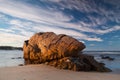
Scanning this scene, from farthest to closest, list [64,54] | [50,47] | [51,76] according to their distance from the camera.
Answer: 1. [50,47]
2. [64,54]
3. [51,76]

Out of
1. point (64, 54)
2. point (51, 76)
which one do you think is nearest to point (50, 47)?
point (64, 54)

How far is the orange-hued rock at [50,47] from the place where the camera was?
19.0m

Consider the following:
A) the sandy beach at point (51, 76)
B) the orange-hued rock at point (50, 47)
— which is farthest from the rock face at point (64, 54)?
the sandy beach at point (51, 76)

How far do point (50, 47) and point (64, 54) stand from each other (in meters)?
1.83

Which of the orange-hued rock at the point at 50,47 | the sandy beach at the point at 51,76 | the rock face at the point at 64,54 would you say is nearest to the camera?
the sandy beach at the point at 51,76

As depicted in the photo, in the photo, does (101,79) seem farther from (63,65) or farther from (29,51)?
(29,51)

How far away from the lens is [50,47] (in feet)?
66.3

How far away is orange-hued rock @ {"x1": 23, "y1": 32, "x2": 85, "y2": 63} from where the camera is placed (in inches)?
749

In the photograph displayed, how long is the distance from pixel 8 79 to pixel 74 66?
634 centimetres

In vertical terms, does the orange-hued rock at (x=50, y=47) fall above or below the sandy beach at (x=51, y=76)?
above

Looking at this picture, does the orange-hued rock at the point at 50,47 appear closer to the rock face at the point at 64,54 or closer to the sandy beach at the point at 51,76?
the rock face at the point at 64,54

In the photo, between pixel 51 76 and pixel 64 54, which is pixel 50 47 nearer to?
pixel 64 54

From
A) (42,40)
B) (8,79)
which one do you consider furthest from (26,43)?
(8,79)

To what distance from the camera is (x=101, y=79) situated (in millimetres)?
13219
